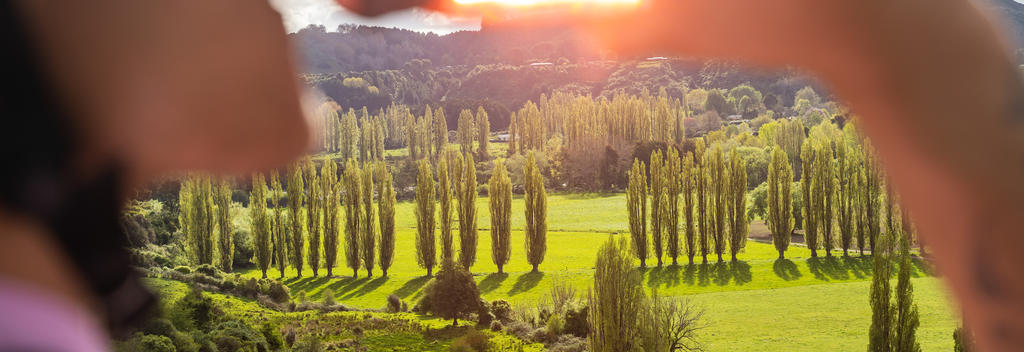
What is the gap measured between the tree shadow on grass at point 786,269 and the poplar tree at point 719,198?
137 inches

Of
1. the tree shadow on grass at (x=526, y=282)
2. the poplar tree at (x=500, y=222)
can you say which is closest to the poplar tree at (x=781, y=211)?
the tree shadow on grass at (x=526, y=282)

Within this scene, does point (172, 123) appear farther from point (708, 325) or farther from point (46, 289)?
point (708, 325)

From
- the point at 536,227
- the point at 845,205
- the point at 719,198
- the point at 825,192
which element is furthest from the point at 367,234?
the point at 845,205

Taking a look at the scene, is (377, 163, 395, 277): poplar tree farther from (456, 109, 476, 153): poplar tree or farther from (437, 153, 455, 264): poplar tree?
(456, 109, 476, 153): poplar tree

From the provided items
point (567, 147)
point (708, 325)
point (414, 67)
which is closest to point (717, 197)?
point (708, 325)

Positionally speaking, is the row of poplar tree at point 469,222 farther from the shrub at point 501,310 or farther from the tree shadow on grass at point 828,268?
the tree shadow on grass at point 828,268

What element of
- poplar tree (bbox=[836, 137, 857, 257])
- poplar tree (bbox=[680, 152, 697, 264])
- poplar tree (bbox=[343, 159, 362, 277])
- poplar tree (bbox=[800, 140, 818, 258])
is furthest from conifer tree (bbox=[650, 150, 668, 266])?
poplar tree (bbox=[343, 159, 362, 277])

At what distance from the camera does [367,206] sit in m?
44.3

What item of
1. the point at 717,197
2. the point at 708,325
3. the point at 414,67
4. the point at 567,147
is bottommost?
the point at 708,325

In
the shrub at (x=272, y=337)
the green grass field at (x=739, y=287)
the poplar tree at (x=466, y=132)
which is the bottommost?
the green grass field at (x=739, y=287)

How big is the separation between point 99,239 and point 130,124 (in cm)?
19

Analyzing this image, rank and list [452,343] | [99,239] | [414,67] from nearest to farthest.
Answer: [99,239] < [452,343] < [414,67]

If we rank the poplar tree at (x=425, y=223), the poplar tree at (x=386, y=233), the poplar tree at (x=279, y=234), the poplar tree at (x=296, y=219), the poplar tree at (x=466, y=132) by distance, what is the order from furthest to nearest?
1. the poplar tree at (x=466, y=132)
2. the poplar tree at (x=279, y=234)
3. the poplar tree at (x=296, y=219)
4. the poplar tree at (x=386, y=233)
5. the poplar tree at (x=425, y=223)

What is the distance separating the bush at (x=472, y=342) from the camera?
2397 centimetres
